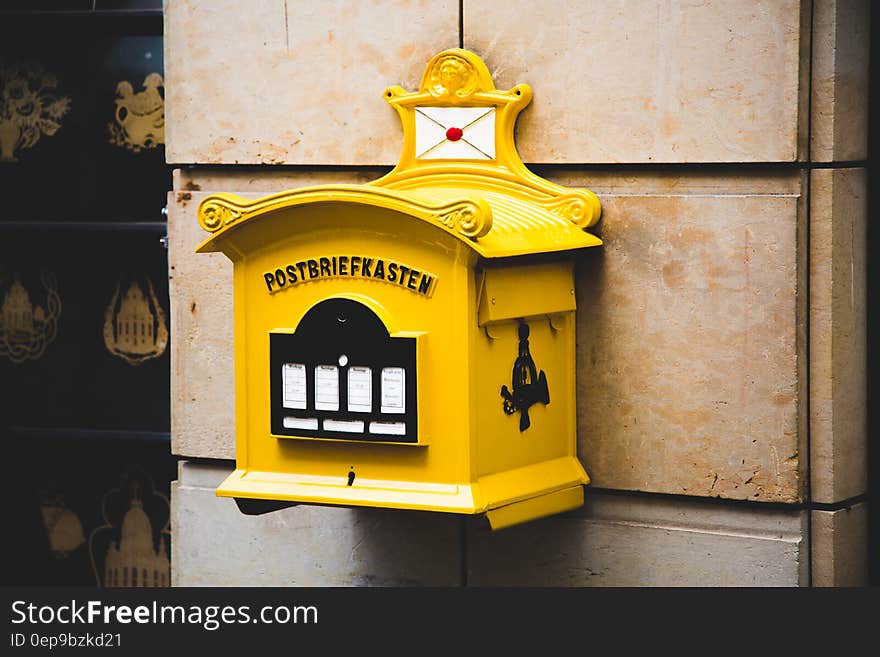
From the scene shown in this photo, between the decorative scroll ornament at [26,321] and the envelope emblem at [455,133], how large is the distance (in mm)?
1883

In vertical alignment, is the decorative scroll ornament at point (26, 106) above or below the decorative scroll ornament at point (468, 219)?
above

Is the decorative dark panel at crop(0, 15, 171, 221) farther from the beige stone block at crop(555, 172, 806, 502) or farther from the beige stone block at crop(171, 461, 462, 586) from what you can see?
the beige stone block at crop(555, 172, 806, 502)

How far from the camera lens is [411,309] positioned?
3.68 m

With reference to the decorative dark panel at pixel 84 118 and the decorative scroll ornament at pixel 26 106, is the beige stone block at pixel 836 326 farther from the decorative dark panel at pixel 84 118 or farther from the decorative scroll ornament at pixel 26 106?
the decorative scroll ornament at pixel 26 106

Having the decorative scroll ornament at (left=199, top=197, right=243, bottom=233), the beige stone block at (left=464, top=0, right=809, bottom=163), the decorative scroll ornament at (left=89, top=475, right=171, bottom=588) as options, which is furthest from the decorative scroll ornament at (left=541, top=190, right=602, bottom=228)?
the decorative scroll ornament at (left=89, top=475, right=171, bottom=588)

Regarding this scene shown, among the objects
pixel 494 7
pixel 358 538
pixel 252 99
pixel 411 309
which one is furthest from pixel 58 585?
pixel 494 7

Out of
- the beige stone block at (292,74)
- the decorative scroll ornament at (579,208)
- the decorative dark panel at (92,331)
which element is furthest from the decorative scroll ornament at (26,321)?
the decorative scroll ornament at (579,208)

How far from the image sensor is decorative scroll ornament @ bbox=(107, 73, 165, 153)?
5.28m

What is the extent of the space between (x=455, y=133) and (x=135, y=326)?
1.77 metres

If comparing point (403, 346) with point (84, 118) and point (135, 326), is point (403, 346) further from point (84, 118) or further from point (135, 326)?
point (84, 118)

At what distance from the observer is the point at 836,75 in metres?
3.77

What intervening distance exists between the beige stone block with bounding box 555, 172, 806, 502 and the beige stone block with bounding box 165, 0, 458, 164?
25.4 inches

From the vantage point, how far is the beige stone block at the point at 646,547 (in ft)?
12.9

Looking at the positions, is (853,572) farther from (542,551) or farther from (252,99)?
(252,99)
